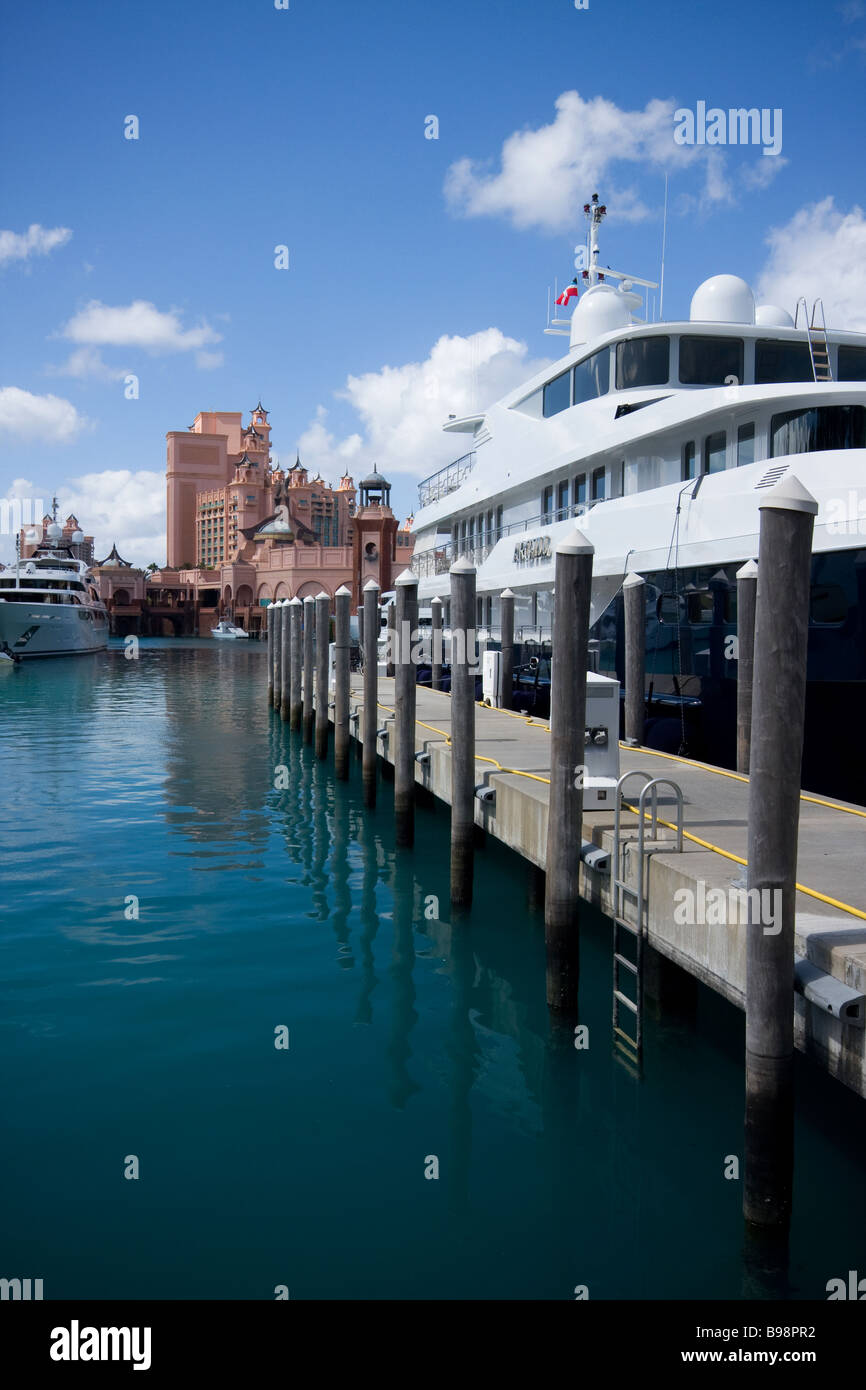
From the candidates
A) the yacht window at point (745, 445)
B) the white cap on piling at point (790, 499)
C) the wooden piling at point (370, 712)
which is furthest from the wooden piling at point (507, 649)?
the white cap on piling at point (790, 499)

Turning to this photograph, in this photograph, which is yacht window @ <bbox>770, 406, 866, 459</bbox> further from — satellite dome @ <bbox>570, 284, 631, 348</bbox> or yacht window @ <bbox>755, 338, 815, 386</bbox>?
satellite dome @ <bbox>570, 284, 631, 348</bbox>

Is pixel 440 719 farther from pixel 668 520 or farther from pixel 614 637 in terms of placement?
pixel 668 520

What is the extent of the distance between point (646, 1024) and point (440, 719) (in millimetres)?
9509

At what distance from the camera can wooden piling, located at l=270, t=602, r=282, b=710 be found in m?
29.2

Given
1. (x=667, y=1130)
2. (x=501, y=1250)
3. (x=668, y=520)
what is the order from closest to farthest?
(x=501, y=1250) → (x=667, y=1130) → (x=668, y=520)

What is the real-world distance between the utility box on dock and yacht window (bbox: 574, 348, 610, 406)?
43.5ft

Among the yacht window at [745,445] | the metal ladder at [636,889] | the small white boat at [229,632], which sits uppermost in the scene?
the yacht window at [745,445]

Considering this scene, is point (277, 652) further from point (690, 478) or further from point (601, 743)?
point (601, 743)

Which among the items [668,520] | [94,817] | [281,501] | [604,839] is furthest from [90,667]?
[281,501]

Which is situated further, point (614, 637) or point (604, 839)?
point (614, 637)

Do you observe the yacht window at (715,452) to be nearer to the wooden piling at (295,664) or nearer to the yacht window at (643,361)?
the yacht window at (643,361)

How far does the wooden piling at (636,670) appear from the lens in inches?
525

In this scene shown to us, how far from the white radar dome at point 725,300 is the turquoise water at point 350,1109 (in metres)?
13.8

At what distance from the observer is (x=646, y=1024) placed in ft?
25.3
